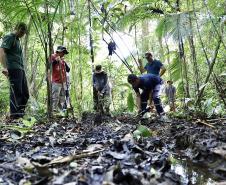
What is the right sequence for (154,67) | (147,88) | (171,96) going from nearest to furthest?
(147,88) < (154,67) < (171,96)

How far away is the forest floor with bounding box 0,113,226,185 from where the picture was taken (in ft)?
5.14

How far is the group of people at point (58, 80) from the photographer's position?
14.5 ft

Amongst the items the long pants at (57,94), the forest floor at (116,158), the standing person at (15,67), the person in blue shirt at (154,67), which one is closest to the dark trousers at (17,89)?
the standing person at (15,67)

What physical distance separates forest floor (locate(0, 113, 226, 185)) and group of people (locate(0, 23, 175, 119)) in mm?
933

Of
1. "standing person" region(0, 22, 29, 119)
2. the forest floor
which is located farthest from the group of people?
the forest floor

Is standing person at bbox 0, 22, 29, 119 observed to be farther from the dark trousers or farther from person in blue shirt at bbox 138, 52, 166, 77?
person in blue shirt at bbox 138, 52, 166, 77

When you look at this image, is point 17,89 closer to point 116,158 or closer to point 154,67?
point 154,67

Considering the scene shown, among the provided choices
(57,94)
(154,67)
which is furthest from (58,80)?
(154,67)

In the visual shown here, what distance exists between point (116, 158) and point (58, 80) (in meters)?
4.05

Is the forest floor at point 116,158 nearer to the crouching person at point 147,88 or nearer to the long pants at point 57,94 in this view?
the crouching person at point 147,88

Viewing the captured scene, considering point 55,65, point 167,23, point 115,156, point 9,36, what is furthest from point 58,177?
point 55,65

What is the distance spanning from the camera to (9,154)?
2.20m

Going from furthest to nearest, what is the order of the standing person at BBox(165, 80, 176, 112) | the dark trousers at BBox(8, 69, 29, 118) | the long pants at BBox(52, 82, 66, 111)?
1. the long pants at BBox(52, 82, 66, 111)
2. the standing person at BBox(165, 80, 176, 112)
3. the dark trousers at BBox(8, 69, 29, 118)

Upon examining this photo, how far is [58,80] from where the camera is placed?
586 centimetres
